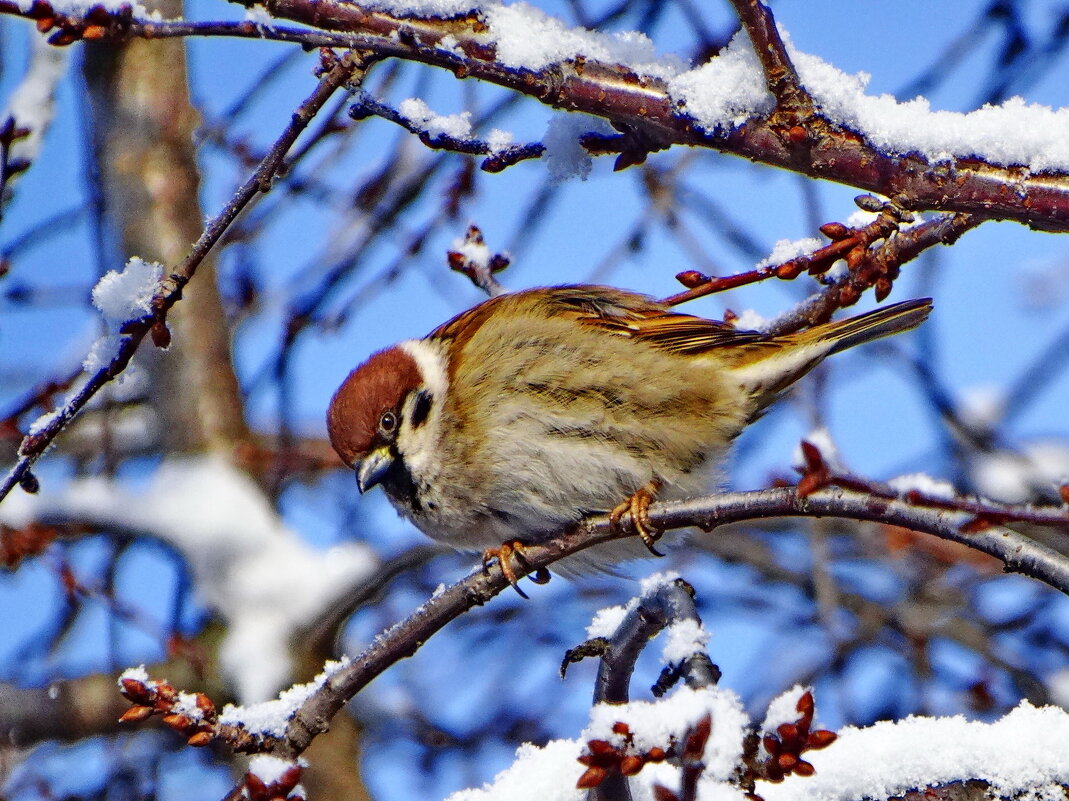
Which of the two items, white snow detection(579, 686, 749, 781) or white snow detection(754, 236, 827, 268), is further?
white snow detection(754, 236, 827, 268)

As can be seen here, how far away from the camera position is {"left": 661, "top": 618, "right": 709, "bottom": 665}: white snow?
217 cm

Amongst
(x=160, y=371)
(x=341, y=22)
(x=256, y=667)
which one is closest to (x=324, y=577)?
(x=256, y=667)

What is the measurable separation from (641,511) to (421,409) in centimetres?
91

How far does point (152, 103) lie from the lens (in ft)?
15.5

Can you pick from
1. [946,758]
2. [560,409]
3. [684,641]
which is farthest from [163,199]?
[946,758]

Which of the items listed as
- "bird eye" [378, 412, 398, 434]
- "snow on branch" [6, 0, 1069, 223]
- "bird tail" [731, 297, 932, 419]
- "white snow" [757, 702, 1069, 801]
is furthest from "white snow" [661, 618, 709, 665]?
"bird eye" [378, 412, 398, 434]

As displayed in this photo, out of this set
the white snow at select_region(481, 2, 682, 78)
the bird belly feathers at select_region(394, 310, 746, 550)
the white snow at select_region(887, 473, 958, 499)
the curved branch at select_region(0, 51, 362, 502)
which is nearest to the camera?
the white snow at select_region(887, 473, 958, 499)

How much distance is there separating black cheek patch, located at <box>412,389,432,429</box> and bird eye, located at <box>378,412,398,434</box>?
0.18ft

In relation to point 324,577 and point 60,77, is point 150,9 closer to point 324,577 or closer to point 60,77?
point 60,77

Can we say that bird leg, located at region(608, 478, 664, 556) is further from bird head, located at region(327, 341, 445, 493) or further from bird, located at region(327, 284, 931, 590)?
bird head, located at region(327, 341, 445, 493)

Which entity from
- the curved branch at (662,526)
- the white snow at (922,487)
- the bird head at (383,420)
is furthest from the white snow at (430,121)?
the white snow at (922,487)

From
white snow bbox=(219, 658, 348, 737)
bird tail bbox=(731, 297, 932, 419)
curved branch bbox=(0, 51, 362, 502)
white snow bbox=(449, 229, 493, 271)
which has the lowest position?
white snow bbox=(219, 658, 348, 737)

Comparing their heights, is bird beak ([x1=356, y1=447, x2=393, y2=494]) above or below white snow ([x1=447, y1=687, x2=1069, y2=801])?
above

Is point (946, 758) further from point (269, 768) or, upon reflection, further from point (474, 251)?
point (474, 251)
